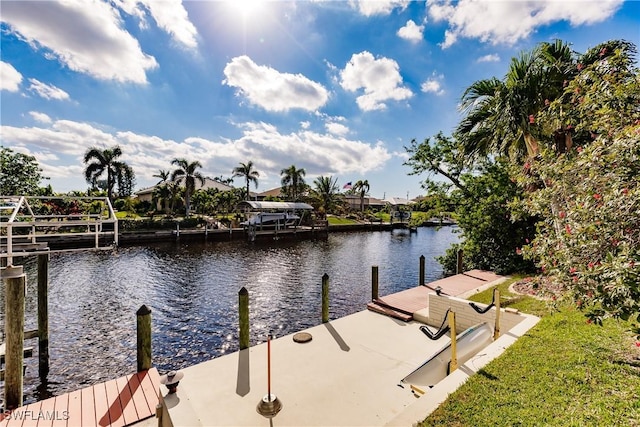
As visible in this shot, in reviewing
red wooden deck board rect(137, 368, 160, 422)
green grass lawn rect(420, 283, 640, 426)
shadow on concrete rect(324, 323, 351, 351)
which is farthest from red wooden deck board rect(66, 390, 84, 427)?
green grass lawn rect(420, 283, 640, 426)

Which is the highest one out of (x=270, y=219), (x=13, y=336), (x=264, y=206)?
(x=264, y=206)

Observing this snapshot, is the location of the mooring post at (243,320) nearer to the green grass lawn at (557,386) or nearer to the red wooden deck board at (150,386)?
the red wooden deck board at (150,386)

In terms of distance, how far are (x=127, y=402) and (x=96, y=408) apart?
1.57 feet

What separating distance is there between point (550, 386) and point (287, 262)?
19.6 m

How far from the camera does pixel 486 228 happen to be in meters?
14.3

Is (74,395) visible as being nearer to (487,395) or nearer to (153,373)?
(153,373)

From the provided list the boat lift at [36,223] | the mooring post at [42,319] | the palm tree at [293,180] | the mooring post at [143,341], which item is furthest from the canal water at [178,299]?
the palm tree at [293,180]

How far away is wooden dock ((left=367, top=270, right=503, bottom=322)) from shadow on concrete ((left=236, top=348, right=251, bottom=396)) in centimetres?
466

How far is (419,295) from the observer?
11.5 m

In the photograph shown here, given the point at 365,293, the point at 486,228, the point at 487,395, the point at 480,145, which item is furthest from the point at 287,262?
the point at 487,395

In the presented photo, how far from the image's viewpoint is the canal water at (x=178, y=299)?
8.74 meters

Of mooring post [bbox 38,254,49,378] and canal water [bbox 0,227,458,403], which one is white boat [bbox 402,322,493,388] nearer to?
canal water [bbox 0,227,458,403]

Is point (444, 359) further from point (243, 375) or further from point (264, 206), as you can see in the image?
point (264, 206)

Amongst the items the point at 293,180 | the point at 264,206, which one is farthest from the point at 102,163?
the point at 293,180
